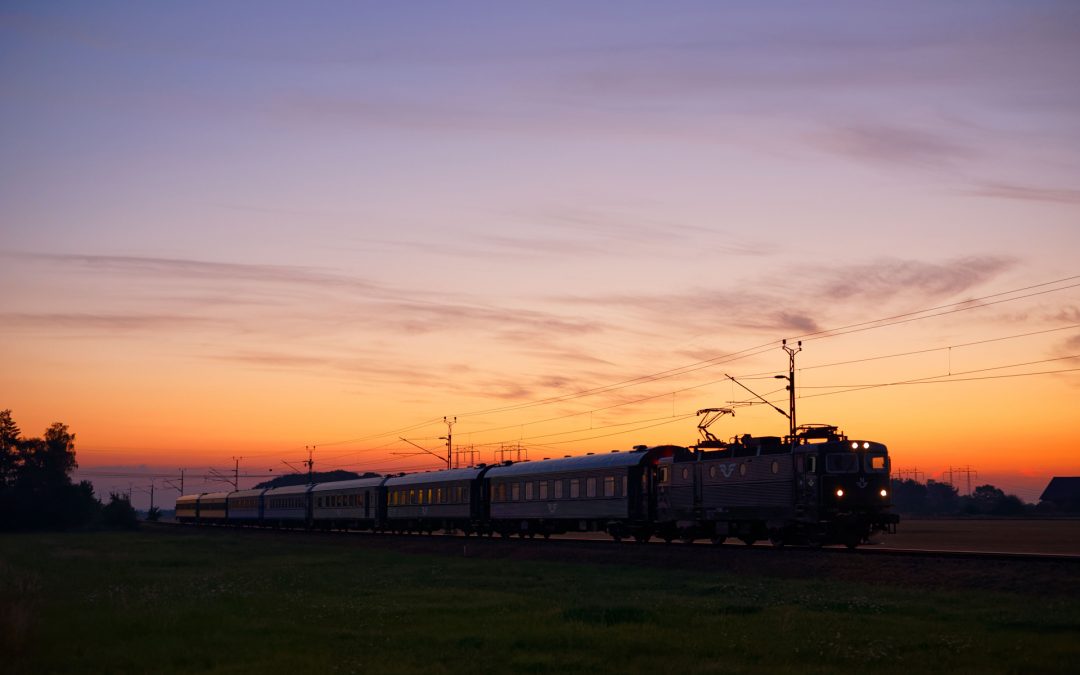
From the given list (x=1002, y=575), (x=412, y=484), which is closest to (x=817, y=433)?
(x=1002, y=575)

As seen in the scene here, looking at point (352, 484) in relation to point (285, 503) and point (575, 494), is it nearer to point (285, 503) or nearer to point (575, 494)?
point (285, 503)

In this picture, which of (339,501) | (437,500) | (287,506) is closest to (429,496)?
(437,500)

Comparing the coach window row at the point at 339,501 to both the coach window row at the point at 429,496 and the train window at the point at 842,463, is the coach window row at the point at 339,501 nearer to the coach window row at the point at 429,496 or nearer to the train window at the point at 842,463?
the coach window row at the point at 429,496

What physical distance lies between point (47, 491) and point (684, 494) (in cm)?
11060

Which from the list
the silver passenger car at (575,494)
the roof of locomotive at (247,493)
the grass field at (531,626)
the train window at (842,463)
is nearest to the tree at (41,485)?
the roof of locomotive at (247,493)

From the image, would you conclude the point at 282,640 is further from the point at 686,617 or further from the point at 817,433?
the point at 817,433

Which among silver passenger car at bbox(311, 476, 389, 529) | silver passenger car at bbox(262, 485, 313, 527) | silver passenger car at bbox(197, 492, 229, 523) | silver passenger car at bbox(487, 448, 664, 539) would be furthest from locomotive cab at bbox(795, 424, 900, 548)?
silver passenger car at bbox(197, 492, 229, 523)

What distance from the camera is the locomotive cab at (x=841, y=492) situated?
39906 millimetres

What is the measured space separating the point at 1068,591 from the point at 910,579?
15.9 ft

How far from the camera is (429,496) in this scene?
2938 inches

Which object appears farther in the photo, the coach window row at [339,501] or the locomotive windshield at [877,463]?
the coach window row at [339,501]

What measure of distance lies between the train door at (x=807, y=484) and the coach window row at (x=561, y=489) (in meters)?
12.5

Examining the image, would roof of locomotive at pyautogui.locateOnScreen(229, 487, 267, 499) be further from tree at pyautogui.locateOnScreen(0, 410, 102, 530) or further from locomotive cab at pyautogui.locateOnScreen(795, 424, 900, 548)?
locomotive cab at pyautogui.locateOnScreen(795, 424, 900, 548)

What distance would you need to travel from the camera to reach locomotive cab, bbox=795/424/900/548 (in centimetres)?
3991
